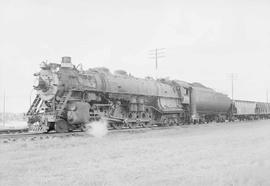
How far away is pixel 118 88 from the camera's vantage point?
22.3 meters

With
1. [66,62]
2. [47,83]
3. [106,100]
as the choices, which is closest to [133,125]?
[106,100]

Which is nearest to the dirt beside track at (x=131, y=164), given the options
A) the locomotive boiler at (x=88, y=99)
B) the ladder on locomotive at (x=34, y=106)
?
the locomotive boiler at (x=88, y=99)

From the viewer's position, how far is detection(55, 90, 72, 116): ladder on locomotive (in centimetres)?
1837

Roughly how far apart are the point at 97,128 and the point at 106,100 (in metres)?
3.02

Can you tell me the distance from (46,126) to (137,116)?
7.19m

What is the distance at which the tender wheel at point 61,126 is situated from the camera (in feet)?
61.3

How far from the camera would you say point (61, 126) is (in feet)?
61.9

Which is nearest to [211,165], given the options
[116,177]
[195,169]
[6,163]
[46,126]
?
[195,169]

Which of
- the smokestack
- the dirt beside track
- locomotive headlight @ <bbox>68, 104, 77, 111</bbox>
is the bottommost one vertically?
the dirt beside track

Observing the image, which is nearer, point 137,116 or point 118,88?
point 118,88

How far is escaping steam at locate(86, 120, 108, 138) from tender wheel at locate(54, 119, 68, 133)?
111cm

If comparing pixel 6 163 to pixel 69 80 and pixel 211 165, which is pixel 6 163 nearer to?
pixel 211 165

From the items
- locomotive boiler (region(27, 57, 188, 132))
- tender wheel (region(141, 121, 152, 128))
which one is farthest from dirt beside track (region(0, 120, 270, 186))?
tender wheel (region(141, 121, 152, 128))

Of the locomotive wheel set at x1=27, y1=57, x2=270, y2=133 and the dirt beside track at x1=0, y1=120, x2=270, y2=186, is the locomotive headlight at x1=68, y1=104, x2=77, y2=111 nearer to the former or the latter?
the locomotive wheel set at x1=27, y1=57, x2=270, y2=133
